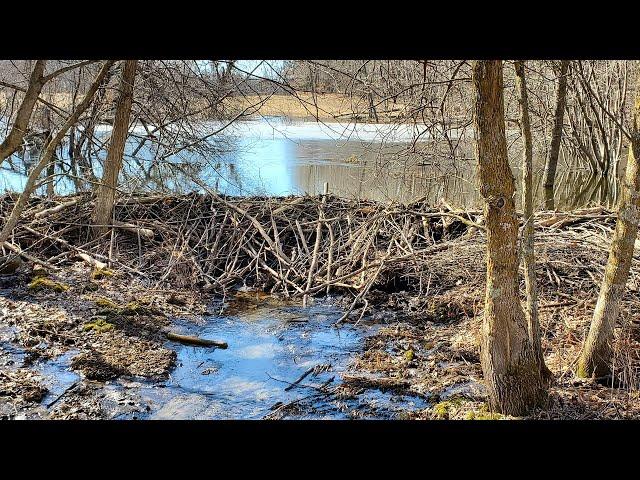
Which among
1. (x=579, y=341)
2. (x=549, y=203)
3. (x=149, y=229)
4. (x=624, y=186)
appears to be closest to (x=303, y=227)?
(x=149, y=229)

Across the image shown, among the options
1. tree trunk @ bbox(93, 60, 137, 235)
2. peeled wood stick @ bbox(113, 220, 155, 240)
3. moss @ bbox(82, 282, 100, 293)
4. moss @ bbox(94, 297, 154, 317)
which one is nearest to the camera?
moss @ bbox(94, 297, 154, 317)

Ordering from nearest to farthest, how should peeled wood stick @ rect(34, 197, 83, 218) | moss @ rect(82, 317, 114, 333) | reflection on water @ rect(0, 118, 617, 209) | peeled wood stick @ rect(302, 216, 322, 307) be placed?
moss @ rect(82, 317, 114, 333) → peeled wood stick @ rect(302, 216, 322, 307) → peeled wood stick @ rect(34, 197, 83, 218) → reflection on water @ rect(0, 118, 617, 209)

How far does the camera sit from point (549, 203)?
53.1 feet

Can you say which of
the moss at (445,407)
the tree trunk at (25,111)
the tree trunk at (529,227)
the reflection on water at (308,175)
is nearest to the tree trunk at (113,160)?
the reflection on water at (308,175)

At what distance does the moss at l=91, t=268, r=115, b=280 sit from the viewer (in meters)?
8.32

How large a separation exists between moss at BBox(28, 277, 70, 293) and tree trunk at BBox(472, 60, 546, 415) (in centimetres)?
557

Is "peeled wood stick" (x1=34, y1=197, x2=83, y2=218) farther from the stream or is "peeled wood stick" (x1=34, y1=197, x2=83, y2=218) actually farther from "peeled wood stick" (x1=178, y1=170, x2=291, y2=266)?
the stream

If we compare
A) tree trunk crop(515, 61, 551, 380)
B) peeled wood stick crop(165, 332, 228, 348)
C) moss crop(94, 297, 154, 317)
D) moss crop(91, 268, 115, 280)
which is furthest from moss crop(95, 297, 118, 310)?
tree trunk crop(515, 61, 551, 380)

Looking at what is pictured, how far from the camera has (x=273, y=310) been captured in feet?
26.2

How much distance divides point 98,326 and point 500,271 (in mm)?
4510

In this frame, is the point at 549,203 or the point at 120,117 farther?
the point at 549,203
